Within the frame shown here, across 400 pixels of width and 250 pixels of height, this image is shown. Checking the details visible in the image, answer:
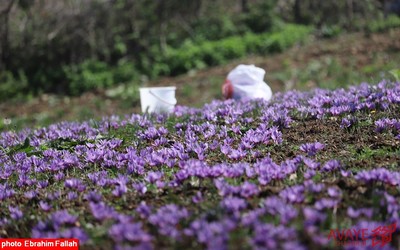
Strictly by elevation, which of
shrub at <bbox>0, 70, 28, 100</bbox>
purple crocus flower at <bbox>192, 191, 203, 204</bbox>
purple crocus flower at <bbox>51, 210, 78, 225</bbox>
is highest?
purple crocus flower at <bbox>192, 191, 203, 204</bbox>

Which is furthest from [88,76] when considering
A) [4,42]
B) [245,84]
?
[245,84]

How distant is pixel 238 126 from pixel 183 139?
45cm

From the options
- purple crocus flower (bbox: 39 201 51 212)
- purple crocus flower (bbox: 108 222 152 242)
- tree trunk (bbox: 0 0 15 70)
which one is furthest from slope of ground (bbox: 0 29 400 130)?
purple crocus flower (bbox: 108 222 152 242)

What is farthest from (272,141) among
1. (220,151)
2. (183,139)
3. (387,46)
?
(387,46)

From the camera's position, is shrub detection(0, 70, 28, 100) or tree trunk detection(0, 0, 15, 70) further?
tree trunk detection(0, 0, 15, 70)

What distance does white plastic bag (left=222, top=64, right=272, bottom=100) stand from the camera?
628 cm

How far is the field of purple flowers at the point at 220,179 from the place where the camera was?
2.12 m

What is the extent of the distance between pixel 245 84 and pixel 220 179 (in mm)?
3844

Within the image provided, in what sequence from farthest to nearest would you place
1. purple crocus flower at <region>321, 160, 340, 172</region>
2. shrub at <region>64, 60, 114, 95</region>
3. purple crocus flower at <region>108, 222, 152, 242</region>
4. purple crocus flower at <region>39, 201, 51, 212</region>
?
shrub at <region>64, 60, 114, 95</region> < purple crocus flower at <region>321, 160, 340, 172</region> < purple crocus flower at <region>39, 201, 51, 212</region> < purple crocus flower at <region>108, 222, 152, 242</region>

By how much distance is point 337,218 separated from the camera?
230cm

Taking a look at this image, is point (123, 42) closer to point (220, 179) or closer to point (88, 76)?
point (88, 76)

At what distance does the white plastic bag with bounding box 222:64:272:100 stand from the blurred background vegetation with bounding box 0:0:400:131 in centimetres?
318

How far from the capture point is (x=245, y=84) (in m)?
6.43

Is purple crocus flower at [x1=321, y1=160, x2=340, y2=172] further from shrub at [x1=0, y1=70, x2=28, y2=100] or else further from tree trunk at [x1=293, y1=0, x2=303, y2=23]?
tree trunk at [x1=293, y1=0, x2=303, y2=23]
